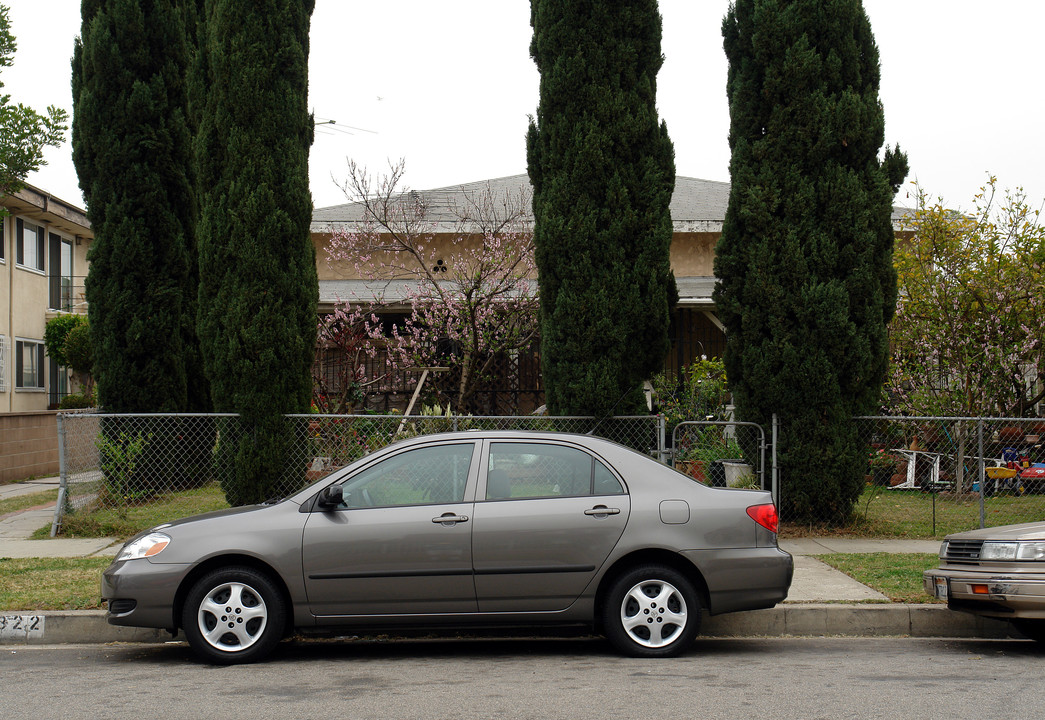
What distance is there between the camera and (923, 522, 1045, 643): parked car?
244 inches

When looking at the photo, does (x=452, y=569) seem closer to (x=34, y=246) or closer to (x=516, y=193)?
(x=516, y=193)

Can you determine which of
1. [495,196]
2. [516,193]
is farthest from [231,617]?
[516,193]

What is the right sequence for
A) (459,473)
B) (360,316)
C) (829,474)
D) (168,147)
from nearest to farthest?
(459,473)
(829,474)
(168,147)
(360,316)

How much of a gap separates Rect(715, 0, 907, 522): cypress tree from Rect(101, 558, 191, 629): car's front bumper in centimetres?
663

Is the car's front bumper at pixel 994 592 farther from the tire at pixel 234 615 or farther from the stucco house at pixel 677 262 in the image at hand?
the stucco house at pixel 677 262

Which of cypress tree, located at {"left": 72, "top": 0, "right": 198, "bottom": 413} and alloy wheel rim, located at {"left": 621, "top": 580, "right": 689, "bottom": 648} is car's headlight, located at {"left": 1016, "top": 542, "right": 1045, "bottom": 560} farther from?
cypress tree, located at {"left": 72, "top": 0, "right": 198, "bottom": 413}

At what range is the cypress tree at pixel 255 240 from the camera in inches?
419

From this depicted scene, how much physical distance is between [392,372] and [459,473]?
11203mm

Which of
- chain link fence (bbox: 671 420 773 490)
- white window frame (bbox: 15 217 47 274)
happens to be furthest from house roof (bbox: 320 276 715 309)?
white window frame (bbox: 15 217 47 274)

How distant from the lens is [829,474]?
409 inches

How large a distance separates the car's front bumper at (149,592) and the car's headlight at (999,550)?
17.4ft

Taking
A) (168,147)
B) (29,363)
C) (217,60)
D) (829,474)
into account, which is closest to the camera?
(829,474)

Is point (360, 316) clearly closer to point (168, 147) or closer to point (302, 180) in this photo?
point (168, 147)

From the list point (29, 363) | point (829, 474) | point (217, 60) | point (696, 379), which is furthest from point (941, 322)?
point (29, 363)
